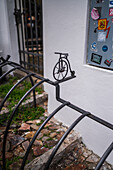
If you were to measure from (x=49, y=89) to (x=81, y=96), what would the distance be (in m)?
0.78

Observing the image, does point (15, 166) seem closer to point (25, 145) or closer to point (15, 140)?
point (25, 145)

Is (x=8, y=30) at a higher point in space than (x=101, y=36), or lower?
higher

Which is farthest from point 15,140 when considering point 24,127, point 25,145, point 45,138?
point 45,138

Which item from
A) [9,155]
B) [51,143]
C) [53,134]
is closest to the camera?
[9,155]

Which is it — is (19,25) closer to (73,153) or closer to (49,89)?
(49,89)

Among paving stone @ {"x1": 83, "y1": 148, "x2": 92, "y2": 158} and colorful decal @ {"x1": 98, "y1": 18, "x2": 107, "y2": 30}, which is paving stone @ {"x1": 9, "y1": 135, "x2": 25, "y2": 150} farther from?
colorful decal @ {"x1": 98, "y1": 18, "x2": 107, "y2": 30}

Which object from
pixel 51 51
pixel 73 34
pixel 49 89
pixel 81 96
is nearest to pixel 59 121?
pixel 49 89

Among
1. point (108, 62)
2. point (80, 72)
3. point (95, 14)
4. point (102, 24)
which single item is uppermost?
point (95, 14)

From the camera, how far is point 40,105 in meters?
3.47

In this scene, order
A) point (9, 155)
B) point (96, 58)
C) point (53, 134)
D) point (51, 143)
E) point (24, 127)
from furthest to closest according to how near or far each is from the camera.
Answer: point (24, 127) → point (53, 134) → point (51, 143) → point (9, 155) → point (96, 58)

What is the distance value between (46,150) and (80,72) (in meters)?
1.27

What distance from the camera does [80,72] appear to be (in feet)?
7.52

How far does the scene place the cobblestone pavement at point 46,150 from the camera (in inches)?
89.4

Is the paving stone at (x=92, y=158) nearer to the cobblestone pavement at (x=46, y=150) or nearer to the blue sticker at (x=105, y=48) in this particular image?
the cobblestone pavement at (x=46, y=150)
